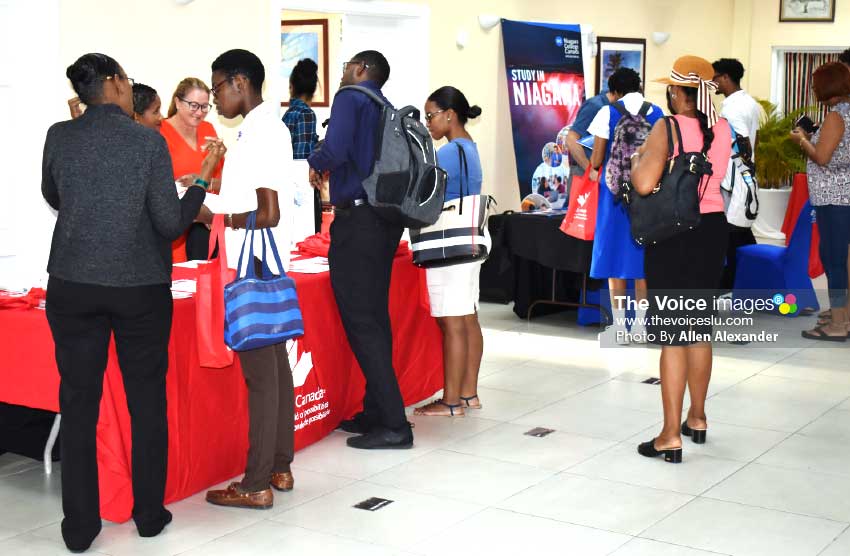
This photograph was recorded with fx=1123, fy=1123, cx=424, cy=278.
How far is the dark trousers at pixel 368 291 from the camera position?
4328mm

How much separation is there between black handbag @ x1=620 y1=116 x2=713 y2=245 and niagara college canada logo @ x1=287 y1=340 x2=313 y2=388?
54.3 inches

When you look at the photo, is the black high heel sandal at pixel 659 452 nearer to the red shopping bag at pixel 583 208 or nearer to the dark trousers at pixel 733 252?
the red shopping bag at pixel 583 208

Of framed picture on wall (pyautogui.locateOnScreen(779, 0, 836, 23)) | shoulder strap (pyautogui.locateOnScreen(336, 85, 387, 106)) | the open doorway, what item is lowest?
shoulder strap (pyautogui.locateOnScreen(336, 85, 387, 106))

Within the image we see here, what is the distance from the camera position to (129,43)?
6.80 meters

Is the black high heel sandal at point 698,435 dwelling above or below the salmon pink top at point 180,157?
below

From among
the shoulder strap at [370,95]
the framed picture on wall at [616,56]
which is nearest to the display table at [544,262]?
the shoulder strap at [370,95]

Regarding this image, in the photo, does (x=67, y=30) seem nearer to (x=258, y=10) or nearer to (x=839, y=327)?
(x=258, y=10)

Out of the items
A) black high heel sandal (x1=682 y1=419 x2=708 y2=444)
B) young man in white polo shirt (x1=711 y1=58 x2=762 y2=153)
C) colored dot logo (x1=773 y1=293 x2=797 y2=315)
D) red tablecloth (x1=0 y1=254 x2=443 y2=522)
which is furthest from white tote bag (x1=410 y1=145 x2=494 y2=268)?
colored dot logo (x1=773 y1=293 x2=797 y2=315)

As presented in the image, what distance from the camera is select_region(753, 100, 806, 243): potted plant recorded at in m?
12.1

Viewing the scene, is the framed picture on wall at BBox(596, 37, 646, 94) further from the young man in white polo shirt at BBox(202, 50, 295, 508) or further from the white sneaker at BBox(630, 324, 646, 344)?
the young man in white polo shirt at BBox(202, 50, 295, 508)

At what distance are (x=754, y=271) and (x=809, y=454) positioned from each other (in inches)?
143

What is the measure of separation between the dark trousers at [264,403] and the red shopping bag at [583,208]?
333 centimetres

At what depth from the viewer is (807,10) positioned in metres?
13.2

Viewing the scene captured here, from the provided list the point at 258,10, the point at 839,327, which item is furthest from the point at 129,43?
the point at 839,327
